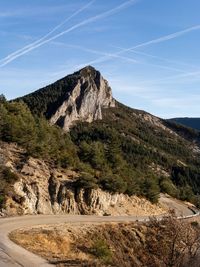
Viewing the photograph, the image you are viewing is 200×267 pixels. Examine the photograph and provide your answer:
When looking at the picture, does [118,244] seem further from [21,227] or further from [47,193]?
[21,227]

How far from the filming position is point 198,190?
605ft

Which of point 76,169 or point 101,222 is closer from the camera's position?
point 101,222

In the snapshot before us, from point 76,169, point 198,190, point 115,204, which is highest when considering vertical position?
point 76,169

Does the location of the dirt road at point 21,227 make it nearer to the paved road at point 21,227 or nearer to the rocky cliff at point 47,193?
the paved road at point 21,227

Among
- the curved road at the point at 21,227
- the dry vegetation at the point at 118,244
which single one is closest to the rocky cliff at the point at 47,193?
the curved road at the point at 21,227

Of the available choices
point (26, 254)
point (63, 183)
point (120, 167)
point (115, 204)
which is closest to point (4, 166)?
point (63, 183)

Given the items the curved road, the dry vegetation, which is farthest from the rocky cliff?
the dry vegetation

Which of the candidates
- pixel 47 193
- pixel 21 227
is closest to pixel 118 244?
pixel 47 193

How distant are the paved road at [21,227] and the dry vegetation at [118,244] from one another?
869mm

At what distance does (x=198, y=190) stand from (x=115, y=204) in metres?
124

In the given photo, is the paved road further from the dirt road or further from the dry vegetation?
the dry vegetation

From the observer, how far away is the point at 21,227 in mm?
38875

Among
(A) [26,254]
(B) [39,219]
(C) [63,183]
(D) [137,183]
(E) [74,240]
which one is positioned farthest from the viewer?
(D) [137,183]

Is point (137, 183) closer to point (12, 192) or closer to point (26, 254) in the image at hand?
point (12, 192)
